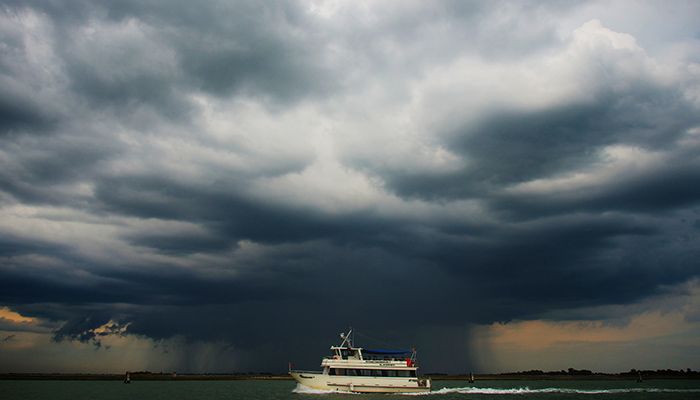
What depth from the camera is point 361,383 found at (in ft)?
217

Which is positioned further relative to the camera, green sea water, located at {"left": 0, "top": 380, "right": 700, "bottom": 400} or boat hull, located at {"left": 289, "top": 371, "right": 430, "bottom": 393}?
green sea water, located at {"left": 0, "top": 380, "right": 700, "bottom": 400}

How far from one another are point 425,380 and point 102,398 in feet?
158

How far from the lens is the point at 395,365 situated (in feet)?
223

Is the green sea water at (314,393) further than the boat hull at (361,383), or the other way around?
the green sea water at (314,393)

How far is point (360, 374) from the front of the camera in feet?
219

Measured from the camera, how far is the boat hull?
2603 inches

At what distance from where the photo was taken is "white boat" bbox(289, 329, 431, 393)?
66.3 meters

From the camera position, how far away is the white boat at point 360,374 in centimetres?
6631

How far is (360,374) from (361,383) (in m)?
1.10

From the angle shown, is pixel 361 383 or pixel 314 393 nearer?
pixel 361 383

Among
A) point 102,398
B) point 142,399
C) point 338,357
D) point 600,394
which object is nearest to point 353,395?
point 338,357

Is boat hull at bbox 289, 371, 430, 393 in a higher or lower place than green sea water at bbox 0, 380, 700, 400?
higher

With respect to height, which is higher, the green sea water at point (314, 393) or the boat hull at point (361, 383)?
the boat hull at point (361, 383)

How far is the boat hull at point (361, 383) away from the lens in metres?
66.1
